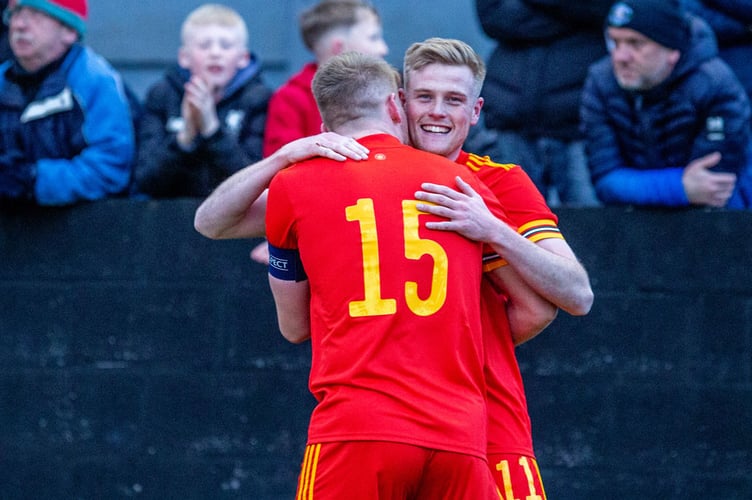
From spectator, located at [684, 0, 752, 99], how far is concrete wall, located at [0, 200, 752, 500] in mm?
898

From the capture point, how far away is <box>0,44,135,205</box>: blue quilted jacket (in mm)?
6023

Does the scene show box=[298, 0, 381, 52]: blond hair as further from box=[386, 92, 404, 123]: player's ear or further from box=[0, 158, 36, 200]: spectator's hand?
box=[386, 92, 404, 123]: player's ear

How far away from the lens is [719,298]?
229 inches

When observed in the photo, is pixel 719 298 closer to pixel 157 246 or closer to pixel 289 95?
pixel 289 95

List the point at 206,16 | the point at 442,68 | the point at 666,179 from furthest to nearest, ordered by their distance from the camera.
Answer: the point at 206,16 < the point at 666,179 < the point at 442,68

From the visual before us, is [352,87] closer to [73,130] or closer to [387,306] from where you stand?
[387,306]

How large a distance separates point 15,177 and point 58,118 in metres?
0.35

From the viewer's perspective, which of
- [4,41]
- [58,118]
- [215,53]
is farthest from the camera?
[4,41]

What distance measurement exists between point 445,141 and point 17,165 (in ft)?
9.08

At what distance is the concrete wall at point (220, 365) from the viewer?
585 cm

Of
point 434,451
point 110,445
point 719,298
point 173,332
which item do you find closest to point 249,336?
point 173,332

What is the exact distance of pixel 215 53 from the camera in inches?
250

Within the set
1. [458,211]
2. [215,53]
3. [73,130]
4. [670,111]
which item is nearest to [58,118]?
[73,130]

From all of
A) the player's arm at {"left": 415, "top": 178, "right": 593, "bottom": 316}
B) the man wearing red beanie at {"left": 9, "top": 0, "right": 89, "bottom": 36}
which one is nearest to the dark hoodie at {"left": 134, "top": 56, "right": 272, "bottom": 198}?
the man wearing red beanie at {"left": 9, "top": 0, "right": 89, "bottom": 36}
